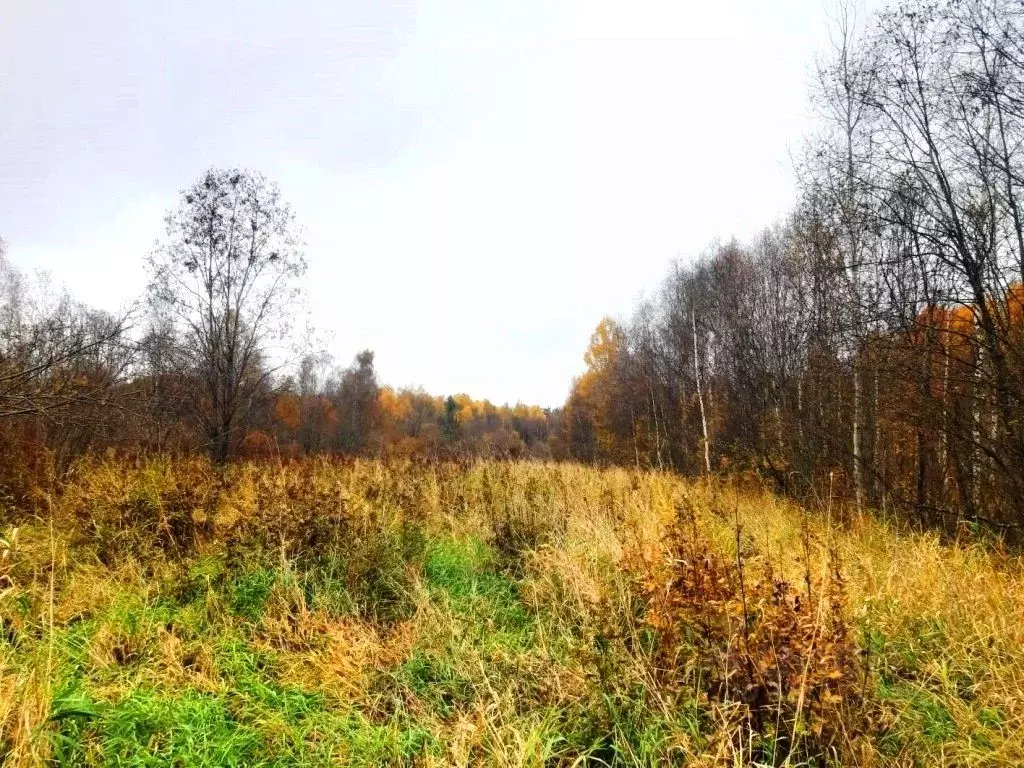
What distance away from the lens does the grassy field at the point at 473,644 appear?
6.73 feet

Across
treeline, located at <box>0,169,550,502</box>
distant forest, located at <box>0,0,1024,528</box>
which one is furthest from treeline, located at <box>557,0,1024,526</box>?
treeline, located at <box>0,169,550,502</box>

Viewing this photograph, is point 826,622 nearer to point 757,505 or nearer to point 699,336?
point 757,505

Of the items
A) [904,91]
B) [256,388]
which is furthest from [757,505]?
[256,388]

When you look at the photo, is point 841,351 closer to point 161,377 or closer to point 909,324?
point 909,324

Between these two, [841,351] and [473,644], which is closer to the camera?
[473,644]

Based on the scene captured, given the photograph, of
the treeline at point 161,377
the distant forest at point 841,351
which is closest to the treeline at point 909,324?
the distant forest at point 841,351

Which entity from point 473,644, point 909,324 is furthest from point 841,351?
point 473,644

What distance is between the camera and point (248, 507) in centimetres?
463

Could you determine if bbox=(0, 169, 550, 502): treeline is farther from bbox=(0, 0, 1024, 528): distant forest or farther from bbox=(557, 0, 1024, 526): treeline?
bbox=(557, 0, 1024, 526): treeline

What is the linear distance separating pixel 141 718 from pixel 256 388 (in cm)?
1058

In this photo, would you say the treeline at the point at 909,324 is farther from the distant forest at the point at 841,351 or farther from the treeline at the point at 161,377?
the treeline at the point at 161,377

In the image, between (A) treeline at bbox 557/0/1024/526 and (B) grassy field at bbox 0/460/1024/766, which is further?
(A) treeline at bbox 557/0/1024/526

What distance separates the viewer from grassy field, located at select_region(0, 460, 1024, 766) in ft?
6.73

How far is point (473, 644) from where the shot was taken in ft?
10.1
